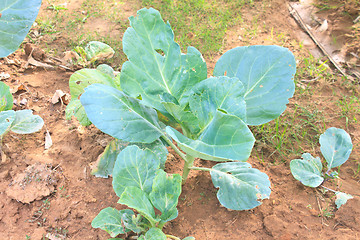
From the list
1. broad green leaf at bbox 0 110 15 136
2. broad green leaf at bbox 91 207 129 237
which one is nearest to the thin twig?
→ broad green leaf at bbox 91 207 129 237

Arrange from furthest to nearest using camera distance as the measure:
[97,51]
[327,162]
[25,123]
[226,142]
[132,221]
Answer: [97,51], [327,162], [25,123], [132,221], [226,142]

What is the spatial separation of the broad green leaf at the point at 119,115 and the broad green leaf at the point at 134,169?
115mm

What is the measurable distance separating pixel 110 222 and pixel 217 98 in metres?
0.87

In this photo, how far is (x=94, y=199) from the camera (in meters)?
1.91

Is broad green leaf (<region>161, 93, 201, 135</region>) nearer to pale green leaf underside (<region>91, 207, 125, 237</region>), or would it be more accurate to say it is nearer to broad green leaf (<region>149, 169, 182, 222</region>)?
broad green leaf (<region>149, 169, 182, 222</region>)

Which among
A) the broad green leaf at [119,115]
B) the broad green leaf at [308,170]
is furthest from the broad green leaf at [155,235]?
the broad green leaf at [308,170]

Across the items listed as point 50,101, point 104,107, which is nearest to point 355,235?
point 104,107

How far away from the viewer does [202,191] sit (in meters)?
2.01

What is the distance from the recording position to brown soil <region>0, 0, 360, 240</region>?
5.92 ft

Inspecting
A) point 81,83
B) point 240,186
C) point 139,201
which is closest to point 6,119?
point 81,83

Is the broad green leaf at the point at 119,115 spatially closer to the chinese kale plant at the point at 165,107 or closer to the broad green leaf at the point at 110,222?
the chinese kale plant at the point at 165,107

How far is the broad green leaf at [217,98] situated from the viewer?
1.55 meters

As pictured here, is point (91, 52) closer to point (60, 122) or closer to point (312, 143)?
point (60, 122)

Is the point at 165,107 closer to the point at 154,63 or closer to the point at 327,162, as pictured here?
the point at 154,63
